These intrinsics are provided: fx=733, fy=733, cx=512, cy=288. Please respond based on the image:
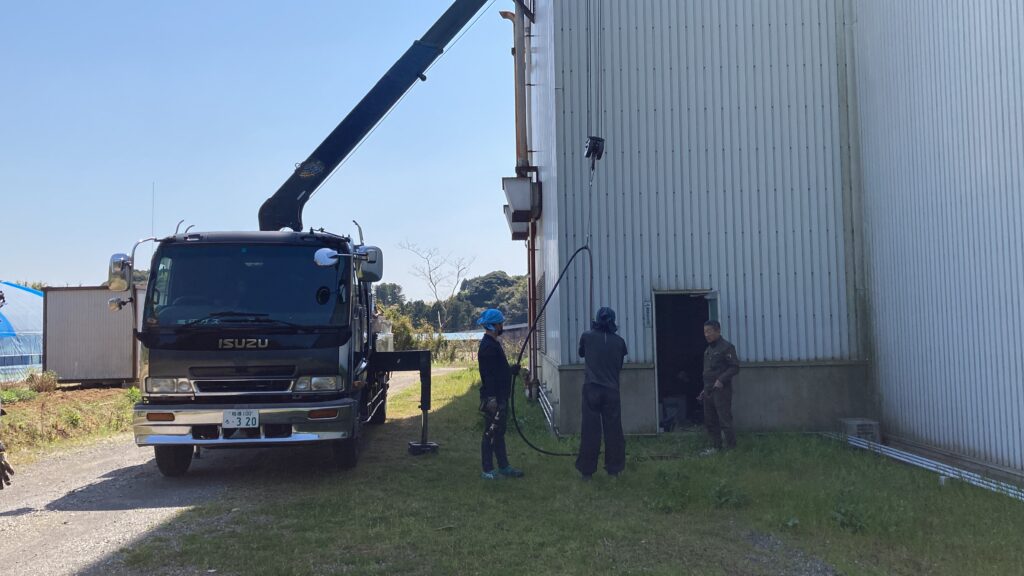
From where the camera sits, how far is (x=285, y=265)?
307 inches

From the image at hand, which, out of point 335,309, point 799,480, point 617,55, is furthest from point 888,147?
point 335,309

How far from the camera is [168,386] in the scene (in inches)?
289

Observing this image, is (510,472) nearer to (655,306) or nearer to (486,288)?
(655,306)

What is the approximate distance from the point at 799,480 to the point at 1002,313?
2718 mm

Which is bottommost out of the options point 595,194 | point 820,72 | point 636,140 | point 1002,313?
point 1002,313

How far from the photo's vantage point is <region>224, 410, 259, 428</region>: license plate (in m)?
7.21

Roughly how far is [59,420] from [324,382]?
22.7ft

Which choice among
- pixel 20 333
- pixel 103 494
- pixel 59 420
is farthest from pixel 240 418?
pixel 20 333

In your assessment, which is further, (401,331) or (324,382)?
(401,331)

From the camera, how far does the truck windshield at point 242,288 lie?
24.7ft

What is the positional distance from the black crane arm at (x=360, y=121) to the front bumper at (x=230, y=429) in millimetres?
4137

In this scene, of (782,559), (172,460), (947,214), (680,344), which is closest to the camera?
(782,559)

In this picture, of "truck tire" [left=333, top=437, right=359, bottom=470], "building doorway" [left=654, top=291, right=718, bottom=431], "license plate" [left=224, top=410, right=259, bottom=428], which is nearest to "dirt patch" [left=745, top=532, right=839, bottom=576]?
"truck tire" [left=333, top=437, right=359, bottom=470]

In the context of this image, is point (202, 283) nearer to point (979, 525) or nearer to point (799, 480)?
point (799, 480)
